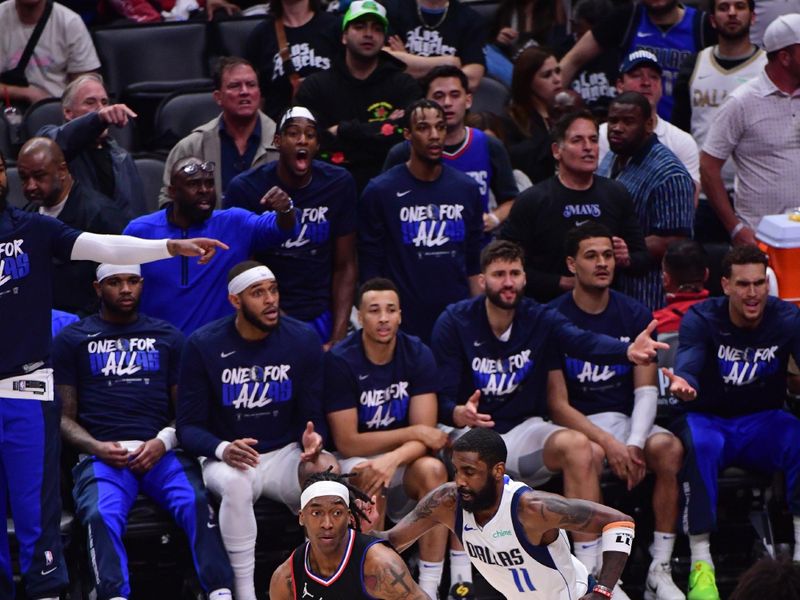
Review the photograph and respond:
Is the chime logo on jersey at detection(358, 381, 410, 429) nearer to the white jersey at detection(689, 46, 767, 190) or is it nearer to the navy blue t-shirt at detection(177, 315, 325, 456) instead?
the navy blue t-shirt at detection(177, 315, 325, 456)

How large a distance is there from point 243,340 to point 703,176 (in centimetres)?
317

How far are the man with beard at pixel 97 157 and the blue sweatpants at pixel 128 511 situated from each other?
158 centimetres

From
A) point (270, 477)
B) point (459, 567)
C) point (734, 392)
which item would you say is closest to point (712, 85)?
point (734, 392)

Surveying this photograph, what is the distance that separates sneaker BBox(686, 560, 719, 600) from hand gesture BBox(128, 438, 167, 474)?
9.31 feet

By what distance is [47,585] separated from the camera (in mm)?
7207

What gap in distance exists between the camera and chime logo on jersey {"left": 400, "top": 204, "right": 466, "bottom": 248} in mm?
8570

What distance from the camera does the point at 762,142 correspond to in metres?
9.21

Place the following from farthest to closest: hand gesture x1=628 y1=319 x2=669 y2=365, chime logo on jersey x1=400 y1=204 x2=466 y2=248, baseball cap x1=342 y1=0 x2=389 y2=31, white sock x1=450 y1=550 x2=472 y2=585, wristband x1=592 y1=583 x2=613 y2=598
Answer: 1. baseball cap x1=342 y1=0 x2=389 y2=31
2. chime logo on jersey x1=400 y1=204 x2=466 y2=248
3. white sock x1=450 y1=550 x2=472 y2=585
4. hand gesture x1=628 y1=319 x2=669 y2=365
5. wristband x1=592 y1=583 x2=613 y2=598

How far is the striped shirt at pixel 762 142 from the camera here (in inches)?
360

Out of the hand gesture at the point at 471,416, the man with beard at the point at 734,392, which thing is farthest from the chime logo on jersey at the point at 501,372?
the man with beard at the point at 734,392

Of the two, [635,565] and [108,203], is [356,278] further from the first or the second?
[635,565]

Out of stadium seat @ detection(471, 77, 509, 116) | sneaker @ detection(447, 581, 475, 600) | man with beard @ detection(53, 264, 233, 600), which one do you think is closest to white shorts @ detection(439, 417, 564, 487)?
sneaker @ detection(447, 581, 475, 600)

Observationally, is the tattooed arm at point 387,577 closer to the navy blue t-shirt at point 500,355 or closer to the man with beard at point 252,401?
the man with beard at point 252,401

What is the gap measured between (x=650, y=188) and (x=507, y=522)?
9.63ft
